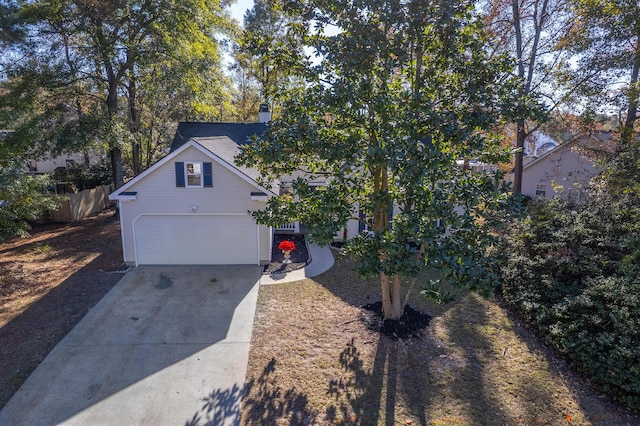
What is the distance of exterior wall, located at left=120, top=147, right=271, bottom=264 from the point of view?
11.9m

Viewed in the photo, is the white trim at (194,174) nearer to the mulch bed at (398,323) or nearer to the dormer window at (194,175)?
the dormer window at (194,175)

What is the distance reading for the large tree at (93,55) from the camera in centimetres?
1459

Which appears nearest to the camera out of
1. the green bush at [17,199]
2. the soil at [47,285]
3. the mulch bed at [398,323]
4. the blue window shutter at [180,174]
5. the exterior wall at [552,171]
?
the soil at [47,285]

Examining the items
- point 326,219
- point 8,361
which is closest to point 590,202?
point 326,219

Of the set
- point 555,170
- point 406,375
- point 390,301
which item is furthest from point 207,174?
point 555,170

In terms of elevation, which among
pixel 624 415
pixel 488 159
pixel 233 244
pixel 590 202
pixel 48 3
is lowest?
pixel 624 415

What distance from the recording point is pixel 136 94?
760 inches

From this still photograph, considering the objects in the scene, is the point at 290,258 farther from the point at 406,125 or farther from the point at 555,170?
the point at 555,170

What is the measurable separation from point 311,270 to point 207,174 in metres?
4.95

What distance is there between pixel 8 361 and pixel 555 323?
11925mm

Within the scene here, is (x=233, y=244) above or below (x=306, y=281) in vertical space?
above

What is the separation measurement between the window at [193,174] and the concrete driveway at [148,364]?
357cm

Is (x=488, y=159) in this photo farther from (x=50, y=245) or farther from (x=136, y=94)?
(x=136, y=94)

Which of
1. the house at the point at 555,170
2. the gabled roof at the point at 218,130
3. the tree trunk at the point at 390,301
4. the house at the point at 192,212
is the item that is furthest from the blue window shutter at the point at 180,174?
the house at the point at 555,170
